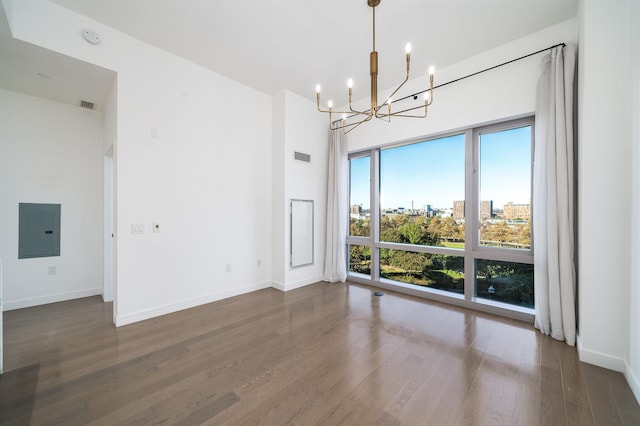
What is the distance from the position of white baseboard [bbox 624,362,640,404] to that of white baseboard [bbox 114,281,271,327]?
13.1 feet

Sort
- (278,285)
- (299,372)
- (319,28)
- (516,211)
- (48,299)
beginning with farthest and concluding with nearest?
(278,285) < (48,299) < (516,211) < (319,28) < (299,372)

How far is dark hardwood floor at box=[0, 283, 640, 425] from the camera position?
158cm

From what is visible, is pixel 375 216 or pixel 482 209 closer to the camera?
pixel 482 209

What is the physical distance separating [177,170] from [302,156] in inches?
76.8

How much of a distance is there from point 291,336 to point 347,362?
694 mm

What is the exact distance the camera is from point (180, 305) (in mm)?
3230

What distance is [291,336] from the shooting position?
2.57m

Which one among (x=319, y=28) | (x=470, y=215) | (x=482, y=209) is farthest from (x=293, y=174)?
(x=482, y=209)

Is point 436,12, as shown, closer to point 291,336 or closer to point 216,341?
point 291,336

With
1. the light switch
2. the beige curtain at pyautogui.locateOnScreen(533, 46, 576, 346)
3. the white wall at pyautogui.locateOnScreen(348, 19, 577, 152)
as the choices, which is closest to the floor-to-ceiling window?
the white wall at pyautogui.locateOnScreen(348, 19, 577, 152)

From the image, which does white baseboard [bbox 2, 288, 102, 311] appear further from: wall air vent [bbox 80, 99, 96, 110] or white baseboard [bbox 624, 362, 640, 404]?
white baseboard [bbox 624, 362, 640, 404]

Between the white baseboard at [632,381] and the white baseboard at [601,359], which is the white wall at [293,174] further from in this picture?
the white baseboard at [632,381]

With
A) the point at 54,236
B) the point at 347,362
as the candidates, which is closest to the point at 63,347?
the point at 54,236

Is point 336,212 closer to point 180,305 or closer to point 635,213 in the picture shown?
point 180,305
